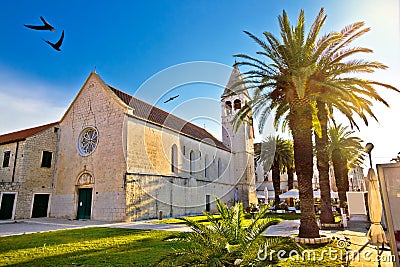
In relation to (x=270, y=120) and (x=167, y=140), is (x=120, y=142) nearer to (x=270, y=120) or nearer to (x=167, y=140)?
(x=167, y=140)

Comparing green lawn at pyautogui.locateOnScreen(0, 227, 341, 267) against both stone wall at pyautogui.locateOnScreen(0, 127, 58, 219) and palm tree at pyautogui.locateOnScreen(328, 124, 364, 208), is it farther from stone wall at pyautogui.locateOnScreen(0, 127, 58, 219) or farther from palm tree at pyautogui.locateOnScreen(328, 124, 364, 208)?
palm tree at pyautogui.locateOnScreen(328, 124, 364, 208)

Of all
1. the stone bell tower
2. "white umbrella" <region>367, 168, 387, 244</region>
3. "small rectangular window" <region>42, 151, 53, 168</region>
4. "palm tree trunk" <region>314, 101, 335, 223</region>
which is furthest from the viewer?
the stone bell tower

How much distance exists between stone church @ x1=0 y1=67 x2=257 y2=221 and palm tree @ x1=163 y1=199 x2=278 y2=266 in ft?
46.3

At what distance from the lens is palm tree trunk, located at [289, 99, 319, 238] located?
10934 mm

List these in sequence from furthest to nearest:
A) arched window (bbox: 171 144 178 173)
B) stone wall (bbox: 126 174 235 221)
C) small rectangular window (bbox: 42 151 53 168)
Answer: arched window (bbox: 171 144 178 173) → small rectangular window (bbox: 42 151 53 168) → stone wall (bbox: 126 174 235 221)

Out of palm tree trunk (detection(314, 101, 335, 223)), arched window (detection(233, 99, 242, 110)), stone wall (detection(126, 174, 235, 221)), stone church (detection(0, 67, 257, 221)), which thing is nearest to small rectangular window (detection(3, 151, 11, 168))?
stone church (detection(0, 67, 257, 221))

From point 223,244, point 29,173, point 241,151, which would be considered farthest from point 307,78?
point 241,151

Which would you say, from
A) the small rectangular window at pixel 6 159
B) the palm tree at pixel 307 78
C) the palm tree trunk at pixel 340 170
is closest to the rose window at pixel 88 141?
the small rectangular window at pixel 6 159

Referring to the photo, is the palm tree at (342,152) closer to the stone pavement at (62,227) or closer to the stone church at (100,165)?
the stone church at (100,165)

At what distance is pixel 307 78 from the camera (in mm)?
10984

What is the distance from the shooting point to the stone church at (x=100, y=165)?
21.8 metres

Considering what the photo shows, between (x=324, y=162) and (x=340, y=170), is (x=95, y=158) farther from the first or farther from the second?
(x=340, y=170)

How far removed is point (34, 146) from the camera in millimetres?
24500

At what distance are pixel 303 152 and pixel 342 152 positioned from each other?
1440 cm
